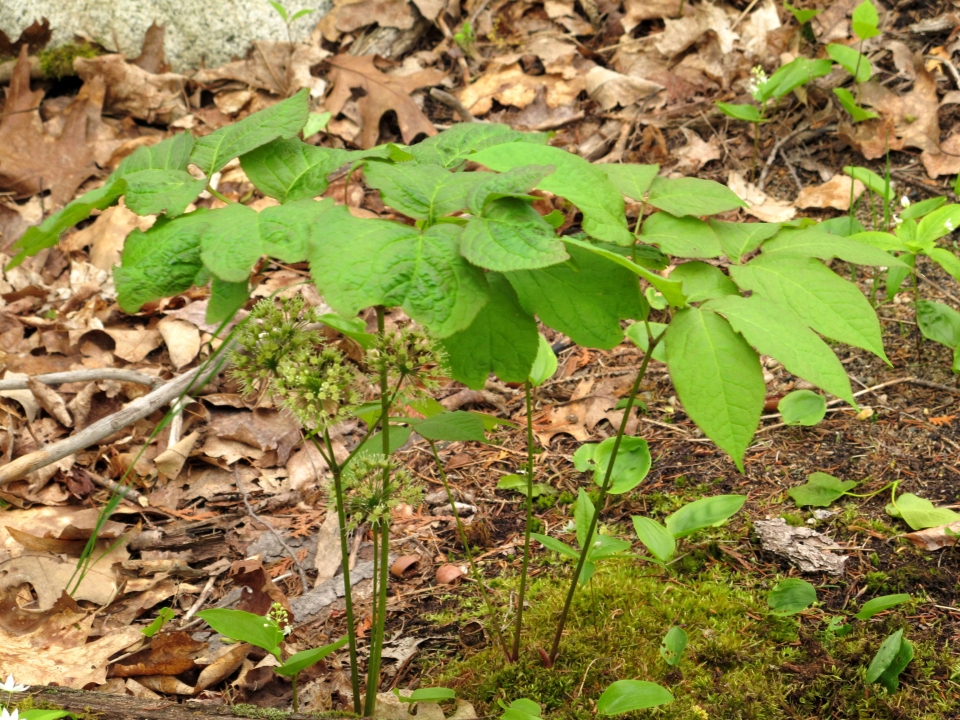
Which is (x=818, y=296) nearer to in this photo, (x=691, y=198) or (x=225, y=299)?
(x=691, y=198)

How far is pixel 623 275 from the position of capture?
1.43m

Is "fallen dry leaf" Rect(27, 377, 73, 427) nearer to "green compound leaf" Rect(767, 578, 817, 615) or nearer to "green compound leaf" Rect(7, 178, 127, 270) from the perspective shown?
"green compound leaf" Rect(7, 178, 127, 270)

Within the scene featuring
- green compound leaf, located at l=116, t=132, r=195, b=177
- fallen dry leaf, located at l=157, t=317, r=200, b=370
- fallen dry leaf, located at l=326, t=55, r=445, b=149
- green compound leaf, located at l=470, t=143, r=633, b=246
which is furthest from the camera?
fallen dry leaf, located at l=326, t=55, r=445, b=149

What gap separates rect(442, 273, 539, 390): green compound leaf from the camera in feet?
4.69

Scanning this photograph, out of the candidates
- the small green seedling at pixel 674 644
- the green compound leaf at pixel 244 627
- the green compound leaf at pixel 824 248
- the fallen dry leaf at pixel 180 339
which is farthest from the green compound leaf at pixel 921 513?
the fallen dry leaf at pixel 180 339

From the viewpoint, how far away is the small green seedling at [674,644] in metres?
1.83

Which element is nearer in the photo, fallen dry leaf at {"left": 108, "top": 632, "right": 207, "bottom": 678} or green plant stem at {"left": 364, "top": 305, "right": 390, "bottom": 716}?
green plant stem at {"left": 364, "top": 305, "right": 390, "bottom": 716}

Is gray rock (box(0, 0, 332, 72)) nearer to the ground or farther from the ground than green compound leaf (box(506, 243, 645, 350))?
farther from the ground

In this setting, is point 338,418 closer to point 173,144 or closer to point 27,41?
point 173,144

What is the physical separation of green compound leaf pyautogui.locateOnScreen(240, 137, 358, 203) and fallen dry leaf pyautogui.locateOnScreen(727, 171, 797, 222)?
2.54 m

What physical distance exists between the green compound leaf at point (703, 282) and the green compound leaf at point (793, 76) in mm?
2619

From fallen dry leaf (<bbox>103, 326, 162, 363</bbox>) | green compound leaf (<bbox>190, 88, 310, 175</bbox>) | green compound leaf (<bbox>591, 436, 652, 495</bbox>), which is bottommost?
fallen dry leaf (<bbox>103, 326, 162, 363</bbox>)

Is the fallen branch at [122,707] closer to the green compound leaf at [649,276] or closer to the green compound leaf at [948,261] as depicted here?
the green compound leaf at [649,276]

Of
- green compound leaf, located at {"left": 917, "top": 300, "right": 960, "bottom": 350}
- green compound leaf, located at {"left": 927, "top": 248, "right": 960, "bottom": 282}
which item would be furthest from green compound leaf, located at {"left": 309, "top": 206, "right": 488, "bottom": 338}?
green compound leaf, located at {"left": 917, "top": 300, "right": 960, "bottom": 350}
